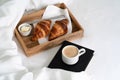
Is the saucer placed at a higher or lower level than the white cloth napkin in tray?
lower

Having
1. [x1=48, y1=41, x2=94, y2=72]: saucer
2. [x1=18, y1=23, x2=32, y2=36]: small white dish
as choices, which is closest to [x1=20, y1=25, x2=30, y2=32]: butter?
[x1=18, y1=23, x2=32, y2=36]: small white dish

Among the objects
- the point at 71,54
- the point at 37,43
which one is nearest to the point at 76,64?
the point at 71,54

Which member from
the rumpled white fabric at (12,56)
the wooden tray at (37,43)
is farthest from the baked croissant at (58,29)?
the rumpled white fabric at (12,56)

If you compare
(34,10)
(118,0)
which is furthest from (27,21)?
(118,0)

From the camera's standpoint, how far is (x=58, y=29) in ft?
2.34

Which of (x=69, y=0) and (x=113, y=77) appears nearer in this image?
(x=113, y=77)

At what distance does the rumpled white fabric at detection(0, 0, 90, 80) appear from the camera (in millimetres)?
603

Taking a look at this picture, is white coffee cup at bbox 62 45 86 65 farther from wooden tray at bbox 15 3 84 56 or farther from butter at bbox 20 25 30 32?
butter at bbox 20 25 30 32

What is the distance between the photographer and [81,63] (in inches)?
26.1

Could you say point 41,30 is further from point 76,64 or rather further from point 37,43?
point 76,64

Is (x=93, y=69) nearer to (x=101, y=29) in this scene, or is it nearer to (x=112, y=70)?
(x=112, y=70)

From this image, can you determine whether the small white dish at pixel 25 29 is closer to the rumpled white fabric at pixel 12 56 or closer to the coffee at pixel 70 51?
the rumpled white fabric at pixel 12 56

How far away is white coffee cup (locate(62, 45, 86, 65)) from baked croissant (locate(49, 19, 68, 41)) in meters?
0.07

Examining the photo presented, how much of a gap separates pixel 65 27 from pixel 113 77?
0.23 meters
